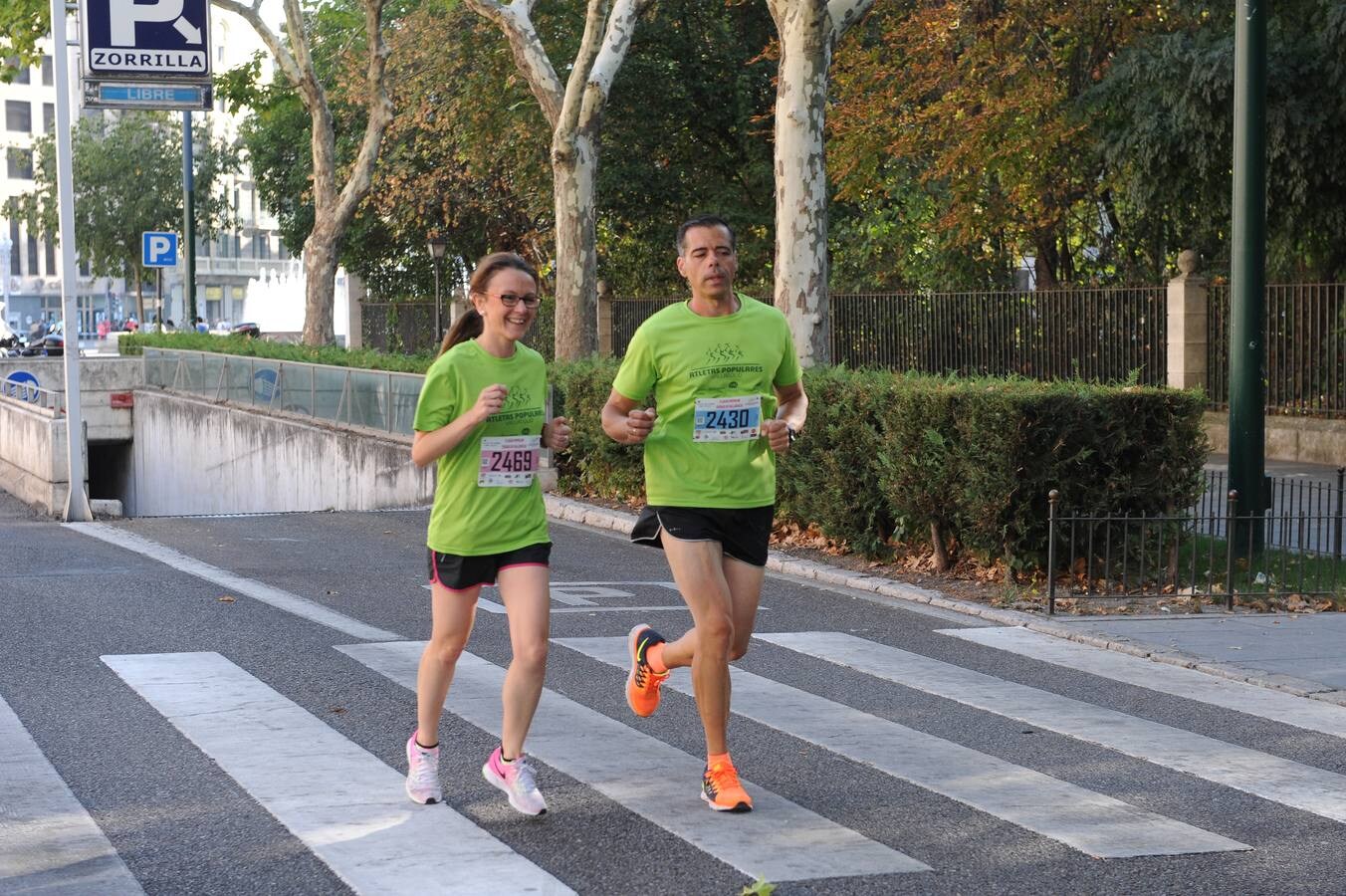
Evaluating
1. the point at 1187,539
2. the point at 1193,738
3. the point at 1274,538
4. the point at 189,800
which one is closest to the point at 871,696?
the point at 1193,738

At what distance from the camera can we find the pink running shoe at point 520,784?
19.2 ft

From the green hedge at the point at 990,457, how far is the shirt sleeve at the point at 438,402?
20.3ft

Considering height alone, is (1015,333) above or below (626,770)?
above

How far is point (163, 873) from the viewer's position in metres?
5.27

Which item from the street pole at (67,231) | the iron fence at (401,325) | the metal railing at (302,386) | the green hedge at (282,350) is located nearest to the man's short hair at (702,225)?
the green hedge at (282,350)

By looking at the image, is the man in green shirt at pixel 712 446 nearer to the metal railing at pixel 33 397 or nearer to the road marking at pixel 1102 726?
the road marking at pixel 1102 726

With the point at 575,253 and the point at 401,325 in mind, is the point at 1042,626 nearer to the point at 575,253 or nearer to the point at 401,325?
the point at 575,253

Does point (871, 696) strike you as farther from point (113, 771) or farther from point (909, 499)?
point (909, 499)

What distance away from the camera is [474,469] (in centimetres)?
596

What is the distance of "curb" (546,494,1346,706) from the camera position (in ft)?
28.3

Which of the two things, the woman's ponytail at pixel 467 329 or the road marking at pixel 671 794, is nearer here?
the road marking at pixel 671 794

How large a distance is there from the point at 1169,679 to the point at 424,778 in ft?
14.0

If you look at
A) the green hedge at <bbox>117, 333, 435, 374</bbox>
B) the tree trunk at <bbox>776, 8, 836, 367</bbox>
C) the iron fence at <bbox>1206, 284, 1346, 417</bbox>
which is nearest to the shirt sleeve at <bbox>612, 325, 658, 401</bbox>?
the tree trunk at <bbox>776, 8, 836, 367</bbox>

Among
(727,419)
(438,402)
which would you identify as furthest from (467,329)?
(727,419)
